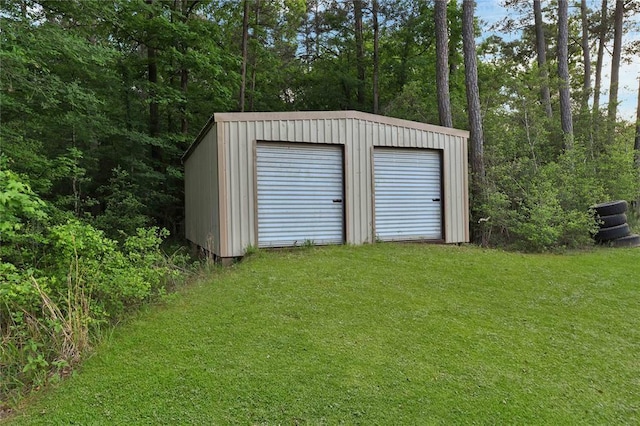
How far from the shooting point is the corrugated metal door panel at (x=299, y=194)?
6.01 m

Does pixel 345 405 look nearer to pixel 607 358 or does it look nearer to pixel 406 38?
pixel 607 358

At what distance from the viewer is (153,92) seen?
32.9 ft

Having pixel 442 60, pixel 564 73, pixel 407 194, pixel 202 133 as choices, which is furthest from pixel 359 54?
pixel 202 133

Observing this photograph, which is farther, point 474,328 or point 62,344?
point 474,328

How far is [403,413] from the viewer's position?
215 cm

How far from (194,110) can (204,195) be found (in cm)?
599

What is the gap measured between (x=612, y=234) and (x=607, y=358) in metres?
5.76

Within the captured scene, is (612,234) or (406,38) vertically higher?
(406,38)

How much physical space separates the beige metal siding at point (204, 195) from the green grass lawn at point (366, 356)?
170cm

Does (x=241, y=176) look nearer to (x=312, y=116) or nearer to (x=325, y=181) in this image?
(x=325, y=181)

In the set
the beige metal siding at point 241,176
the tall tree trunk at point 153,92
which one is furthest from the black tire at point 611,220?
the tall tree trunk at point 153,92

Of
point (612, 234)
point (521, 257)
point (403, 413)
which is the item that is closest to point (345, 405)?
point (403, 413)

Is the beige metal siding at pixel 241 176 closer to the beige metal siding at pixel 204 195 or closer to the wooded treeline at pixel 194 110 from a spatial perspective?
the beige metal siding at pixel 204 195

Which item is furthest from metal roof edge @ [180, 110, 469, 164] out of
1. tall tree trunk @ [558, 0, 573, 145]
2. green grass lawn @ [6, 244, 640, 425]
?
tall tree trunk @ [558, 0, 573, 145]
